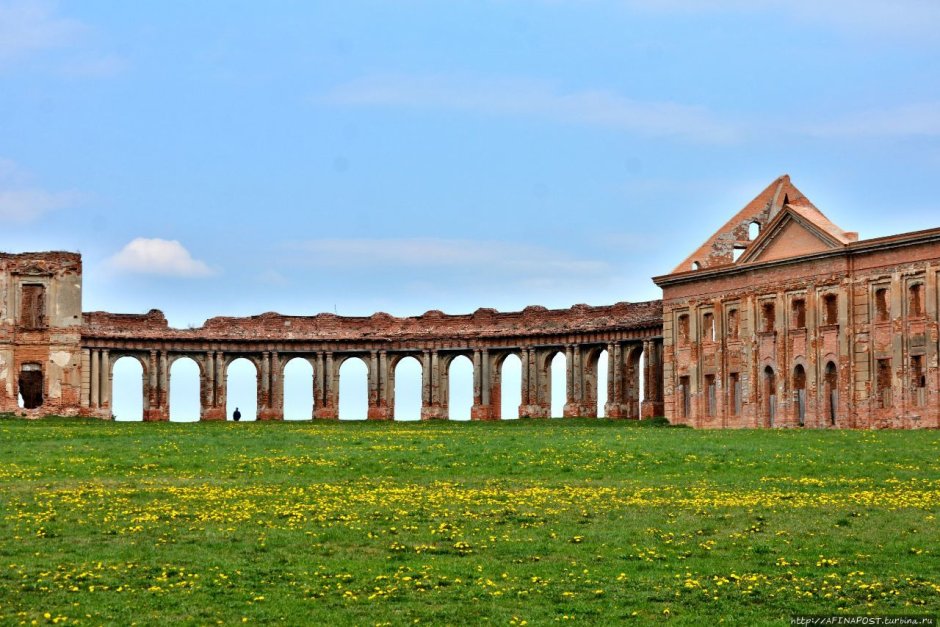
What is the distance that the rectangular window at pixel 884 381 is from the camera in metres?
52.8

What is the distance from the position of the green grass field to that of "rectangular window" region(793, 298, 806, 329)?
19123mm

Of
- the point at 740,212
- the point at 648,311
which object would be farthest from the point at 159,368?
the point at 740,212

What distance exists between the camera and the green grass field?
59.7ft

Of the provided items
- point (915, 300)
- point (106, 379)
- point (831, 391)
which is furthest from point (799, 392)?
point (106, 379)

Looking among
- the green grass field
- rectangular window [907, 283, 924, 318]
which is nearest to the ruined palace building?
rectangular window [907, 283, 924, 318]

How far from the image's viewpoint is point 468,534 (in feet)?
77.2

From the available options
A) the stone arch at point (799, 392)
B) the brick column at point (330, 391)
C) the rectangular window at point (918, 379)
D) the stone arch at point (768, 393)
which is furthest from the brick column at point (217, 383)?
the rectangular window at point (918, 379)

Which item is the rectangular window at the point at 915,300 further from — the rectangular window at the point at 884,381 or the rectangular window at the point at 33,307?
the rectangular window at the point at 33,307

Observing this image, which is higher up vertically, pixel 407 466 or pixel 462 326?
pixel 462 326

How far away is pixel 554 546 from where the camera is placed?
22.3 meters

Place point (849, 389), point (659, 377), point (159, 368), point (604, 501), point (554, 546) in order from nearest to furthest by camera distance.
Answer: point (554, 546), point (604, 501), point (849, 389), point (659, 377), point (159, 368)

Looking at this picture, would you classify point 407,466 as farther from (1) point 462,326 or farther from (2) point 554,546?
(1) point 462,326

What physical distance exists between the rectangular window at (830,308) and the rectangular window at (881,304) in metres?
2.11

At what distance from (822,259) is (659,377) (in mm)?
13873
